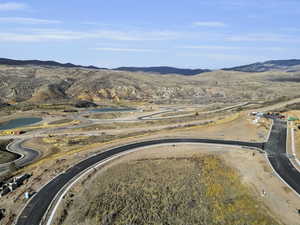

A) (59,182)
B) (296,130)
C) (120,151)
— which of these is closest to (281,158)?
(296,130)

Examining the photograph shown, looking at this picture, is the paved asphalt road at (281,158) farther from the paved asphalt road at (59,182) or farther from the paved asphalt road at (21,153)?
the paved asphalt road at (21,153)

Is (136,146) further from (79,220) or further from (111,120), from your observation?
(111,120)

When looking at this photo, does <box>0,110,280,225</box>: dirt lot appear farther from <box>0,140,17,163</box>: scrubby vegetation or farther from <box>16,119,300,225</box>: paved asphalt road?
<box>0,140,17,163</box>: scrubby vegetation

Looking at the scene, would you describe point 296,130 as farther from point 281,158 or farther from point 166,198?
point 166,198

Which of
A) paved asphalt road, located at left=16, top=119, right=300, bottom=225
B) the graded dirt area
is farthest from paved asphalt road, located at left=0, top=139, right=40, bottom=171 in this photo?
the graded dirt area

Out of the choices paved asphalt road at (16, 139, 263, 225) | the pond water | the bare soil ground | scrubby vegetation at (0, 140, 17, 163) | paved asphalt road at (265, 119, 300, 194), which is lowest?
the pond water
